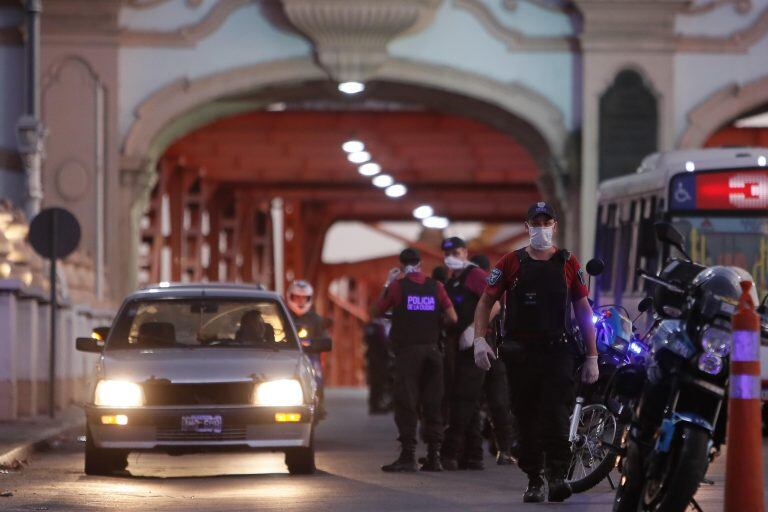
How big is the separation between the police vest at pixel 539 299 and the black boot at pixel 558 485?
2.89 ft

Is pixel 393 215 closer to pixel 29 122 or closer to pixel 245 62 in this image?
pixel 245 62

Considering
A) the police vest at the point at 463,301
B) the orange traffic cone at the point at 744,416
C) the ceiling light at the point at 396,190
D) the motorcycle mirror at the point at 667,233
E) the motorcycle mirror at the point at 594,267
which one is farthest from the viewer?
the ceiling light at the point at 396,190

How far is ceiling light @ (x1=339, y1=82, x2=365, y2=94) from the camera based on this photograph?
1332 inches

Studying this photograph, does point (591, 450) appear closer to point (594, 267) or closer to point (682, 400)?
point (594, 267)

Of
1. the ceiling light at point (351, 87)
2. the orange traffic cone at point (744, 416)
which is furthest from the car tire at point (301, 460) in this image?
the ceiling light at point (351, 87)

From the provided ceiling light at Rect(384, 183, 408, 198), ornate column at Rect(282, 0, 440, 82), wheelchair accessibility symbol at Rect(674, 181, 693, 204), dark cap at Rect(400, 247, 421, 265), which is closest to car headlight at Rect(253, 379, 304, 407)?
dark cap at Rect(400, 247, 421, 265)

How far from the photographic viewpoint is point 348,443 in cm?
2177

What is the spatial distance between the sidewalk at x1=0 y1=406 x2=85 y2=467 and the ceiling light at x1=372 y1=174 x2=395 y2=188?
2419 cm

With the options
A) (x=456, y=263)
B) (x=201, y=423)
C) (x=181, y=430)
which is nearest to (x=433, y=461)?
(x=456, y=263)

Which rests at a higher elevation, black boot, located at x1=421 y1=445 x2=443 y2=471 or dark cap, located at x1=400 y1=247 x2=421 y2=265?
dark cap, located at x1=400 y1=247 x2=421 y2=265

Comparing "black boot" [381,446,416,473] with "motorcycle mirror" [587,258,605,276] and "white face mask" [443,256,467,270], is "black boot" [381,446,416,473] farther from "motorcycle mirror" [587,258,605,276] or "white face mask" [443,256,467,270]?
"motorcycle mirror" [587,258,605,276]

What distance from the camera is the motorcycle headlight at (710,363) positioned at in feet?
31.0

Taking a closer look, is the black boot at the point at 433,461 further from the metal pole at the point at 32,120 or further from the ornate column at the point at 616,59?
the ornate column at the point at 616,59

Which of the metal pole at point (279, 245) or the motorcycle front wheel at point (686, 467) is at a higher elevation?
the metal pole at point (279, 245)
